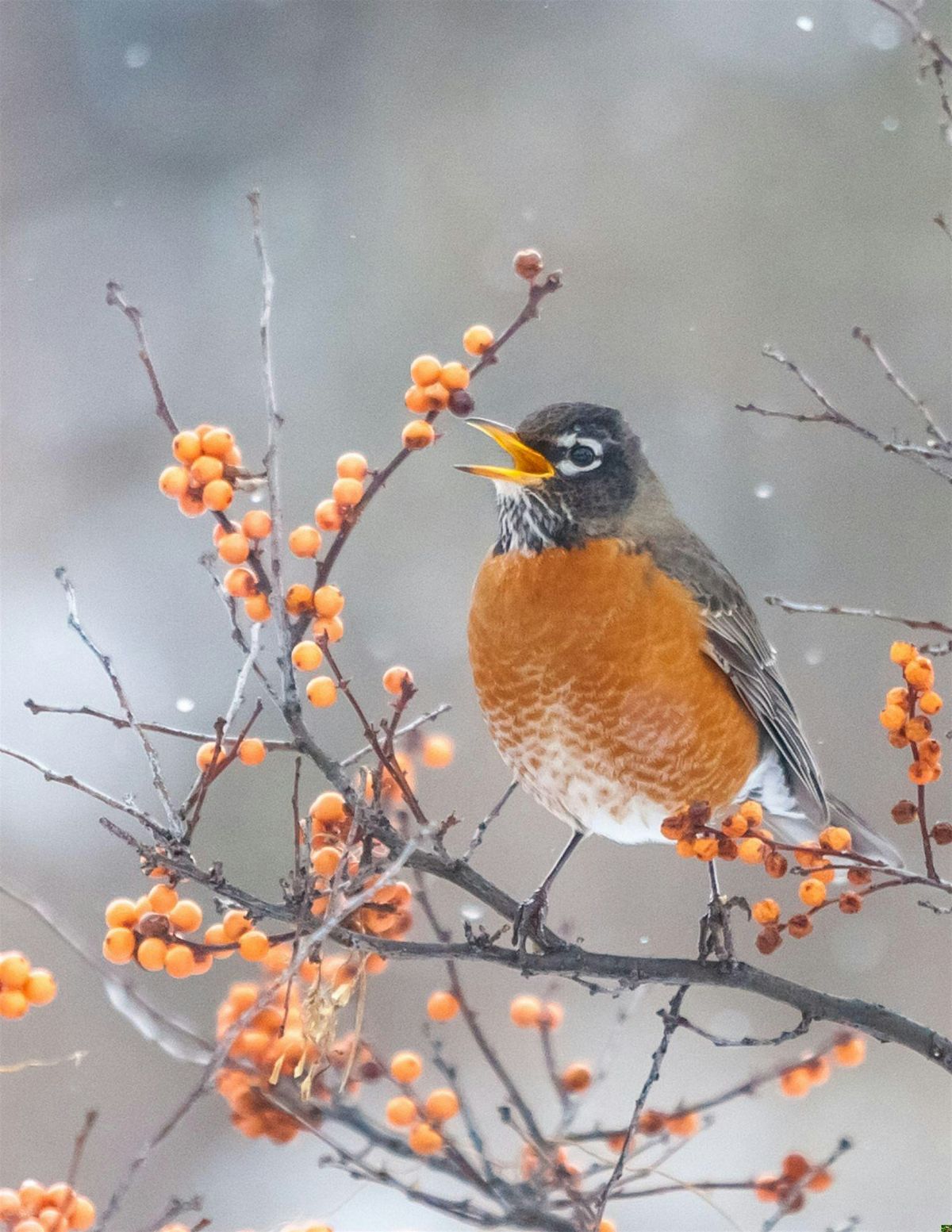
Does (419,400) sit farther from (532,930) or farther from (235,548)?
(532,930)

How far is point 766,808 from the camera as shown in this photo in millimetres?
1877

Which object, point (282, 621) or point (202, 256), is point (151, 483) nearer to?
point (202, 256)

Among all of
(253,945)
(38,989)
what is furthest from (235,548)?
(38,989)

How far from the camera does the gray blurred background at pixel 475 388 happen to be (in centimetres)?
286

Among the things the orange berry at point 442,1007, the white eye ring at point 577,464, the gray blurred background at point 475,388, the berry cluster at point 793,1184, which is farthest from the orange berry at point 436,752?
the gray blurred background at point 475,388

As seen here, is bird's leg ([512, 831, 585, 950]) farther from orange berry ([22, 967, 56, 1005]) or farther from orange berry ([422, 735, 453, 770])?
orange berry ([22, 967, 56, 1005])

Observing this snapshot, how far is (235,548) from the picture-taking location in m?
1.12

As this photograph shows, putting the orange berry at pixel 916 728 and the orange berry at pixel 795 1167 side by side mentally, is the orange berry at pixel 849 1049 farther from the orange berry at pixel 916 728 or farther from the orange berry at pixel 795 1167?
the orange berry at pixel 916 728

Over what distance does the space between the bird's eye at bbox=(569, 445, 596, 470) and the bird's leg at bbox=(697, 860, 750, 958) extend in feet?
1.81

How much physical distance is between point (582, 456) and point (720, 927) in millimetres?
588

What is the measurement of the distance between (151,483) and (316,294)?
2.55 feet

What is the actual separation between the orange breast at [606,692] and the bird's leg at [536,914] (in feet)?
0.33

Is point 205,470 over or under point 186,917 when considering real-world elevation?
over

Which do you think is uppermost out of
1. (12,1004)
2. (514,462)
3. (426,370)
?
(514,462)
